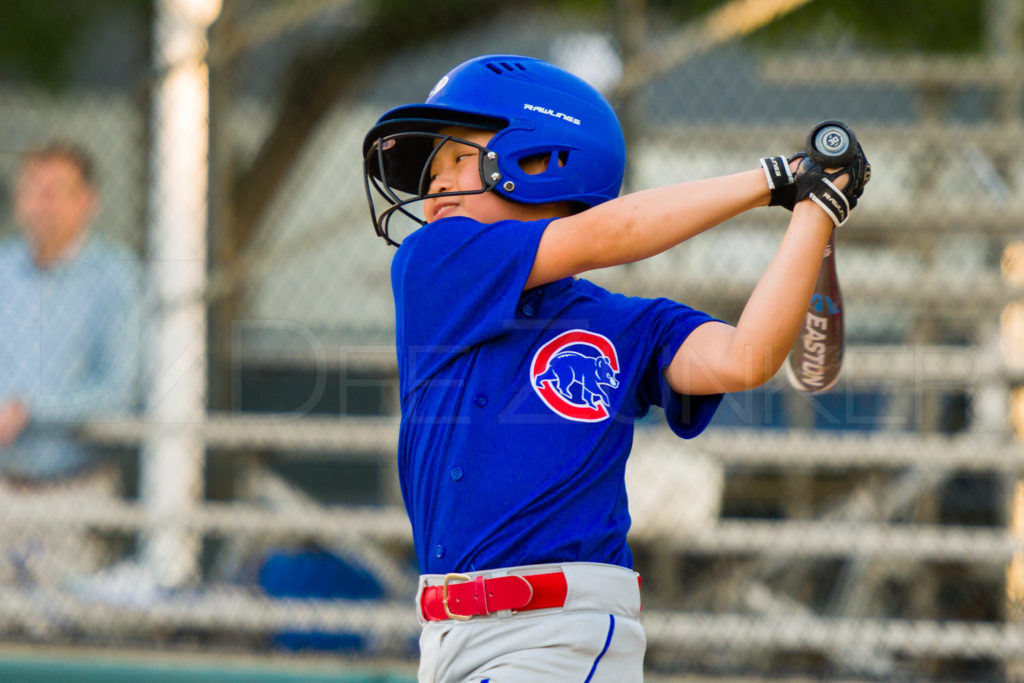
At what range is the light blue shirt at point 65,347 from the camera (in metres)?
3.96

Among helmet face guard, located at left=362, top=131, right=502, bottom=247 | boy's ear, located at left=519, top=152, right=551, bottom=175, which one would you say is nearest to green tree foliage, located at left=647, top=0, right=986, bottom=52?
helmet face guard, located at left=362, top=131, right=502, bottom=247

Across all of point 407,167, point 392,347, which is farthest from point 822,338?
point 392,347

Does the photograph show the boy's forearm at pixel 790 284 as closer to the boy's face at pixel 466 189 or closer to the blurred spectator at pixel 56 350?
the boy's face at pixel 466 189

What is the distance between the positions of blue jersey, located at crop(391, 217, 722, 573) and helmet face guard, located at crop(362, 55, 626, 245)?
0.12 metres

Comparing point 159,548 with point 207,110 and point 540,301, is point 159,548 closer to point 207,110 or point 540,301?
point 207,110

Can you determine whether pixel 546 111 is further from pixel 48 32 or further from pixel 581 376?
pixel 48 32

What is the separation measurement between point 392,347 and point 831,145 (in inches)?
114

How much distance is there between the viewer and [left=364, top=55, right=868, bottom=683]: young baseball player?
1.53 m

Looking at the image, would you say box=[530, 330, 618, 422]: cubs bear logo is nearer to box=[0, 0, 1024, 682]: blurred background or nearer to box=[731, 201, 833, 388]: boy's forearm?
box=[731, 201, 833, 388]: boy's forearm

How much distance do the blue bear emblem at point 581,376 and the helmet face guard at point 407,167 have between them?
Answer: 292 millimetres

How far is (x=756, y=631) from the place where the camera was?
337cm

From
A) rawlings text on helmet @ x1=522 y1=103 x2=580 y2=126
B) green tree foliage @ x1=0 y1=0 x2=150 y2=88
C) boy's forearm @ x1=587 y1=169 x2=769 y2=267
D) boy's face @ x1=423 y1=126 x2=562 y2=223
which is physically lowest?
boy's forearm @ x1=587 y1=169 x2=769 y2=267

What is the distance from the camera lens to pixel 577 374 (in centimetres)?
167

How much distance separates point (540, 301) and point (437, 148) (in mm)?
302
